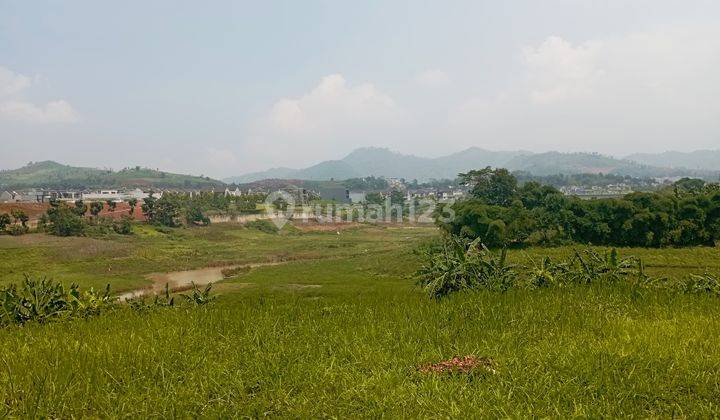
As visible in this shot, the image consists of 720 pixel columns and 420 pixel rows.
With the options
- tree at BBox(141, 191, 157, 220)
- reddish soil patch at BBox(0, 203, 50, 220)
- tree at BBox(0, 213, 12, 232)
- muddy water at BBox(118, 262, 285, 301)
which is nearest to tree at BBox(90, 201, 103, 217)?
tree at BBox(141, 191, 157, 220)

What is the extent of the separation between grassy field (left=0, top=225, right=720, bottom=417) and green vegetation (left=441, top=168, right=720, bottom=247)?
59.1 meters

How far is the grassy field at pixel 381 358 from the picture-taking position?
14.1 ft

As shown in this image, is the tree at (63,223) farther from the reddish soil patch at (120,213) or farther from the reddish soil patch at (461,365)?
the reddish soil patch at (461,365)

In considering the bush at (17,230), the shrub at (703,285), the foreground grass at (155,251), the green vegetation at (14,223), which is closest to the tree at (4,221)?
the green vegetation at (14,223)

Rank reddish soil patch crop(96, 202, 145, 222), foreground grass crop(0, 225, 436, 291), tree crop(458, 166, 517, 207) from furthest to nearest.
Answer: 1. reddish soil patch crop(96, 202, 145, 222)
2. tree crop(458, 166, 517, 207)
3. foreground grass crop(0, 225, 436, 291)

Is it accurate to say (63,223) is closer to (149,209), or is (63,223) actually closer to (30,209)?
(149,209)

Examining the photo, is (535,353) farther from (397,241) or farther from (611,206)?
(397,241)

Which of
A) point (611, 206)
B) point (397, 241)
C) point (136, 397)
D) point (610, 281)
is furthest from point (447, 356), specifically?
point (397, 241)

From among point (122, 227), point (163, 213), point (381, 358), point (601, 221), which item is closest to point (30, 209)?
point (122, 227)

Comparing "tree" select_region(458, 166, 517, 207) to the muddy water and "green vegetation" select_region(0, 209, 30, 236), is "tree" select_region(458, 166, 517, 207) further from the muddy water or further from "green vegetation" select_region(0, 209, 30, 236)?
"green vegetation" select_region(0, 209, 30, 236)

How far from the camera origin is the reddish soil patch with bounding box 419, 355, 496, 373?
4.92 meters

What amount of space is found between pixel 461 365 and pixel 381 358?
844mm

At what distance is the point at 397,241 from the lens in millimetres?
110375

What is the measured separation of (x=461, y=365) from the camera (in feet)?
16.4
